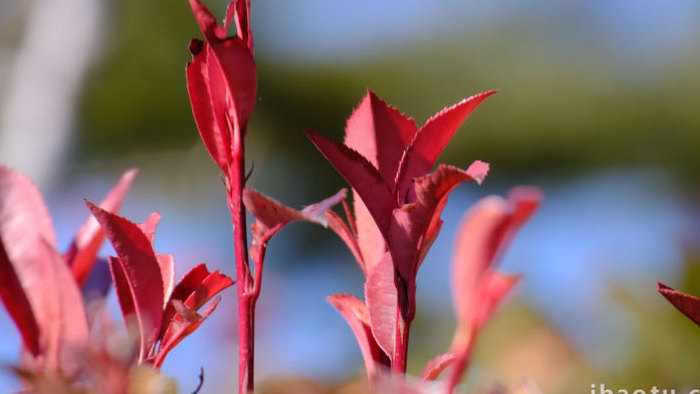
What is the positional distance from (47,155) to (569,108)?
10.5 feet

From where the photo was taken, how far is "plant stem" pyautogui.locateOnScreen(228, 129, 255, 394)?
307 millimetres

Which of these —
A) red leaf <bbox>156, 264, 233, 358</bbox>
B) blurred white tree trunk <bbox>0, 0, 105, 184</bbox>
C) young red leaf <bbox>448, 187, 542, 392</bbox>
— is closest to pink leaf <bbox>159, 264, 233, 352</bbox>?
red leaf <bbox>156, 264, 233, 358</bbox>

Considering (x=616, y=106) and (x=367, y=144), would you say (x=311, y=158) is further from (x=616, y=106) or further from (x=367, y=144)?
(x=367, y=144)

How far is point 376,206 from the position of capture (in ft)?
0.98

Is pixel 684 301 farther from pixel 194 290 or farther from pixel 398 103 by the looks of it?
pixel 398 103

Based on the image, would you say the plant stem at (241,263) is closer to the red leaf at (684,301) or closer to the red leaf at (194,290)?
the red leaf at (194,290)

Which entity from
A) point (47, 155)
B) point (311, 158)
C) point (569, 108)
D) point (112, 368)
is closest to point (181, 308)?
point (112, 368)

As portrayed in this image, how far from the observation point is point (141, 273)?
31 centimetres

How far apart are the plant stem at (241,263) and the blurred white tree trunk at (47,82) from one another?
2.56m

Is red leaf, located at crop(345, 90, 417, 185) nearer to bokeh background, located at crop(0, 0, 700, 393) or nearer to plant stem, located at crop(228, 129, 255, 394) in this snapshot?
plant stem, located at crop(228, 129, 255, 394)

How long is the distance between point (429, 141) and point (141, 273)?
128 millimetres

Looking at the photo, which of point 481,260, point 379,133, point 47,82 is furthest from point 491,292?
point 47,82

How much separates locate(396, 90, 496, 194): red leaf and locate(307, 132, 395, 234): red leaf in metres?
0.01

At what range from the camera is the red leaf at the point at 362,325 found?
33 cm
